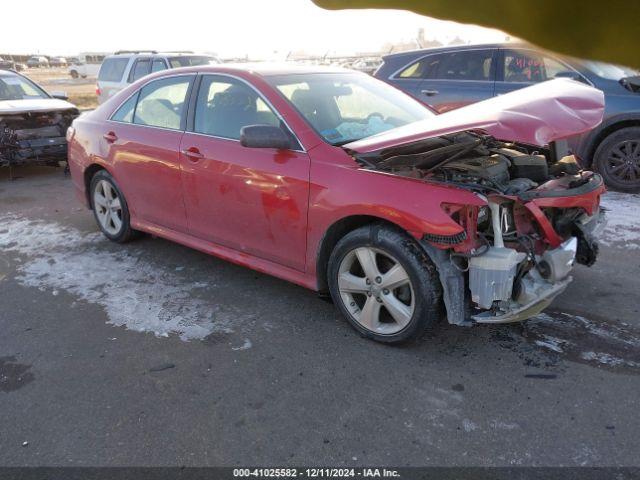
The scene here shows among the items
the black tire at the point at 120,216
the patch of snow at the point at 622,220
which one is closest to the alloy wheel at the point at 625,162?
the patch of snow at the point at 622,220

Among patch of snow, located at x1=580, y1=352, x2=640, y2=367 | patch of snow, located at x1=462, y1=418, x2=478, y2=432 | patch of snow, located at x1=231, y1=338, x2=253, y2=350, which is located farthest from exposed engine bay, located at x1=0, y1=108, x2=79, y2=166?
patch of snow, located at x1=580, y1=352, x2=640, y2=367

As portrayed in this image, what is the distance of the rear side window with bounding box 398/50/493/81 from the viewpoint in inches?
260

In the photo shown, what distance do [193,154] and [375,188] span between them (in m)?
1.54

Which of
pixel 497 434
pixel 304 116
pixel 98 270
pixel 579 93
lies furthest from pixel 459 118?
pixel 98 270

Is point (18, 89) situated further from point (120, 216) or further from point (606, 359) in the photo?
point (606, 359)

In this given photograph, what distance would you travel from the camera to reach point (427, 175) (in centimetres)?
313

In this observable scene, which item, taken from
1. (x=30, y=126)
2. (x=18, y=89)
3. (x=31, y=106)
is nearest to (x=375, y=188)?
(x=30, y=126)

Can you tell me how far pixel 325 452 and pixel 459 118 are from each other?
1.79 meters

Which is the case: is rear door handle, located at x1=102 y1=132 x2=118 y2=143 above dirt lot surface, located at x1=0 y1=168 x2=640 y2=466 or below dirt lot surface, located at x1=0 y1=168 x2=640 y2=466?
above

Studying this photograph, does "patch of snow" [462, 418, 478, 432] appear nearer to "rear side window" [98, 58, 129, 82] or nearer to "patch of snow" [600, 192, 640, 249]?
"patch of snow" [600, 192, 640, 249]

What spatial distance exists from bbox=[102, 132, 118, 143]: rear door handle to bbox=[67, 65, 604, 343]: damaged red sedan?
0.80 feet

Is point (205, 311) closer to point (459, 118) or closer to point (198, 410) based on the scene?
point (198, 410)

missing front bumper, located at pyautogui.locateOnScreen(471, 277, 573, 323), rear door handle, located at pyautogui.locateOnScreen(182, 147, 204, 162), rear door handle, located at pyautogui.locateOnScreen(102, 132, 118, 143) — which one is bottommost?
missing front bumper, located at pyautogui.locateOnScreen(471, 277, 573, 323)

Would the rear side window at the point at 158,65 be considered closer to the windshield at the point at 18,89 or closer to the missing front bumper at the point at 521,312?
the windshield at the point at 18,89
